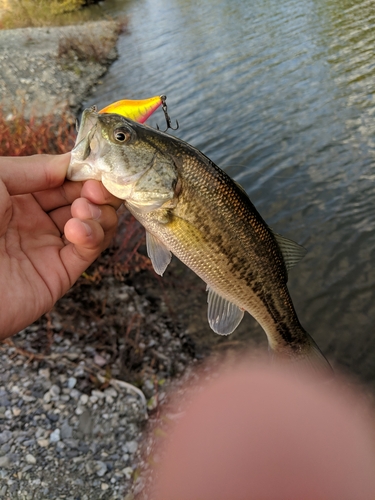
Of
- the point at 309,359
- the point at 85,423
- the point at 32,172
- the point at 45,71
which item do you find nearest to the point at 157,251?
the point at 32,172

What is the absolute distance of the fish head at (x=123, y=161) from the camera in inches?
102

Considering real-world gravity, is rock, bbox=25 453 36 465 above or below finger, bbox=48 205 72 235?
below

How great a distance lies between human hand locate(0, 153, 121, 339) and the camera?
261cm

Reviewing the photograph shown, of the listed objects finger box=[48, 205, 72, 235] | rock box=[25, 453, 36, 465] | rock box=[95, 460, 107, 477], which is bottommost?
rock box=[95, 460, 107, 477]

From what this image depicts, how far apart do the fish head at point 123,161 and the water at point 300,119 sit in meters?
3.53

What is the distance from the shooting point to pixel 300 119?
1005cm

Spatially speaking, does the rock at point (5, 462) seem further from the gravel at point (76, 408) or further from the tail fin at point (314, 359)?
the tail fin at point (314, 359)

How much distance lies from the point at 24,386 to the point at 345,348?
3.77 m

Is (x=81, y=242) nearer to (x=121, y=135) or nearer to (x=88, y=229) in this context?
(x=88, y=229)

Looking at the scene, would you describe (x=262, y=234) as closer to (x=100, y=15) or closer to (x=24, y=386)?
(x=24, y=386)

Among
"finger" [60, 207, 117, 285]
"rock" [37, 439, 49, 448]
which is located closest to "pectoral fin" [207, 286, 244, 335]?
"finger" [60, 207, 117, 285]

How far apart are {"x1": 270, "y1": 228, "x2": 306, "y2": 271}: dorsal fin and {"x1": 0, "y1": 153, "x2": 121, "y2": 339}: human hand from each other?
50.2 inches

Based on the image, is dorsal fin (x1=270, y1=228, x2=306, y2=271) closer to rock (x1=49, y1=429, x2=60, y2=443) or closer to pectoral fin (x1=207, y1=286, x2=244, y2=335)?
pectoral fin (x1=207, y1=286, x2=244, y2=335)

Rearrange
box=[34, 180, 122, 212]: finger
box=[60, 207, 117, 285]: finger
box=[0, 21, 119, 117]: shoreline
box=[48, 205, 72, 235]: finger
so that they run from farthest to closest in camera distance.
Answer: box=[0, 21, 119, 117]: shoreline < box=[48, 205, 72, 235]: finger < box=[34, 180, 122, 212]: finger < box=[60, 207, 117, 285]: finger
